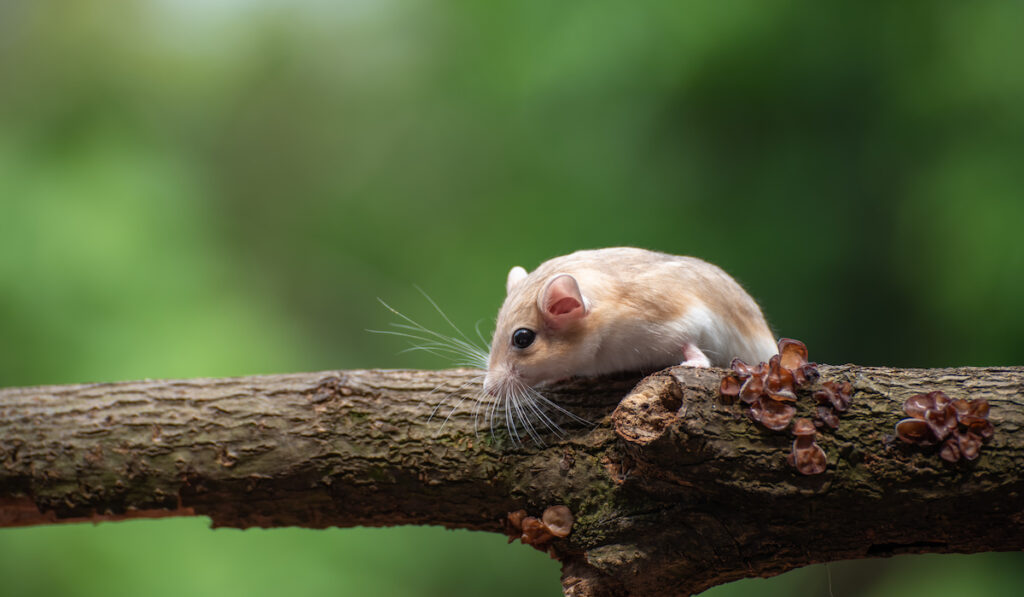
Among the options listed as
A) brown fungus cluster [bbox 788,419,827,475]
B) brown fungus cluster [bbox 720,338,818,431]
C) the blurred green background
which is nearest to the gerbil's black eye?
brown fungus cluster [bbox 720,338,818,431]

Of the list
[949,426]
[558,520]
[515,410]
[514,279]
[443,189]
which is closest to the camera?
[949,426]

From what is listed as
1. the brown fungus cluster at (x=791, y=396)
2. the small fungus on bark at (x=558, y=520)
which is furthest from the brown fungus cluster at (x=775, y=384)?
the small fungus on bark at (x=558, y=520)

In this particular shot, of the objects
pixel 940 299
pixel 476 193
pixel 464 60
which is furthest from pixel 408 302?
pixel 940 299

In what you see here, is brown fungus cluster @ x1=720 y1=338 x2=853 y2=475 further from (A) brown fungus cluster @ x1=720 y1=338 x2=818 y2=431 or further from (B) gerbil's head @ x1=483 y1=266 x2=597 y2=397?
(B) gerbil's head @ x1=483 y1=266 x2=597 y2=397

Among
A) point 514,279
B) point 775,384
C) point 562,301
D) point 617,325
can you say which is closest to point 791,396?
point 775,384

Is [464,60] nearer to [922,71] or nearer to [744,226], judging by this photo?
[744,226]

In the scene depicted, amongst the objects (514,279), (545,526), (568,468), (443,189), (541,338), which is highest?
(443,189)

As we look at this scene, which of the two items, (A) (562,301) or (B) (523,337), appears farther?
(B) (523,337)

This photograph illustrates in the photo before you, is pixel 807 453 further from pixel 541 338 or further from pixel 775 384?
pixel 541 338

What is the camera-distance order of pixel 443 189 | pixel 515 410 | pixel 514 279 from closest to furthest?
pixel 515 410
pixel 514 279
pixel 443 189
